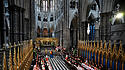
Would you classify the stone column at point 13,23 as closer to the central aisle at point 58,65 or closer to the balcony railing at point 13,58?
the balcony railing at point 13,58

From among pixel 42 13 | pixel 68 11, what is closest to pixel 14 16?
pixel 68 11

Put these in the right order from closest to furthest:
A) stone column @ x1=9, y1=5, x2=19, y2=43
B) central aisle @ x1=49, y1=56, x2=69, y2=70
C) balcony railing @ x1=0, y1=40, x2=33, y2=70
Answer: balcony railing @ x1=0, y1=40, x2=33, y2=70 < central aisle @ x1=49, y1=56, x2=69, y2=70 < stone column @ x1=9, y1=5, x2=19, y2=43

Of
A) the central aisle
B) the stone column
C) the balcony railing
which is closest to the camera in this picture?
the balcony railing

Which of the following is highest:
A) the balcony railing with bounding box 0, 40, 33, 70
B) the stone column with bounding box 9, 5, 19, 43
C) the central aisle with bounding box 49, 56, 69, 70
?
the stone column with bounding box 9, 5, 19, 43

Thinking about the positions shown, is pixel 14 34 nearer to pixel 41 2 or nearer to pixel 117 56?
pixel 117 56

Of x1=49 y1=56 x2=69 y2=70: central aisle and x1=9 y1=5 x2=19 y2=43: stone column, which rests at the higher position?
x1=9 y1=5 x2=19 y2=43: stone column

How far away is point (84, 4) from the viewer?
36.0 feet

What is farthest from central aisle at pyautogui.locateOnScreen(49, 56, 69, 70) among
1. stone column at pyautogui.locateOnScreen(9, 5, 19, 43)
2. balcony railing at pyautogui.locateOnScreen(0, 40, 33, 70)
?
stone column at pyautogui.locateOnScreen(9, 5, 19, 43)

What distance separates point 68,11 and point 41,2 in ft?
75.5

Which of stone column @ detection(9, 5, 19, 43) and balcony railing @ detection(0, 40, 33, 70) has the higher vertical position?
stone column @ detection(9, 5, 19, 43)

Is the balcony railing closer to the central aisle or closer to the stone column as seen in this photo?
the stone column

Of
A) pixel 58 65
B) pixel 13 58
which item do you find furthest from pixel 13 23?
pixel 58 65

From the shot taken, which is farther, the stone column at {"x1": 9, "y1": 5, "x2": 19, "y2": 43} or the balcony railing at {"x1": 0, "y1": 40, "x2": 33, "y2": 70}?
the stone column at {"x1": 9, "y1": 5, "x2": 19, "y2": 43}

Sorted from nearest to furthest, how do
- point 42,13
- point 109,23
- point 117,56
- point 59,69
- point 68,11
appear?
point 117,56, point 59,69, point 109,23, point 68,11, point 42,13
